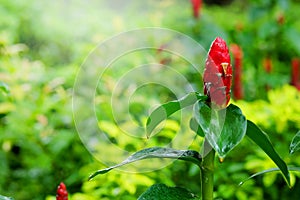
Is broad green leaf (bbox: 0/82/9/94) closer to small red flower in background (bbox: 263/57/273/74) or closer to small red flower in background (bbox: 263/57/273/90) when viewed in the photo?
small red flower in background (bbox: 263/57/273/90)

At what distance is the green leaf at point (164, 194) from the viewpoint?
0.92 metres

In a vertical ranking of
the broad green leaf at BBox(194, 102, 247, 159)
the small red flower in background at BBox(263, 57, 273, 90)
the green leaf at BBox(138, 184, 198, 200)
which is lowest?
the small red flower in background at BBox(263, 57, 273, 90)

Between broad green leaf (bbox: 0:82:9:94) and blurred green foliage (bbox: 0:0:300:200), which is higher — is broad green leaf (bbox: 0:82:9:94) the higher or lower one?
the higher one

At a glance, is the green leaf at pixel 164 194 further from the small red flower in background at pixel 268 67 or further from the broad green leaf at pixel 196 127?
the small red flower in background at pixel 268 67

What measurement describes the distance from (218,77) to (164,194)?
0.21 meters

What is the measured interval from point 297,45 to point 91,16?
151 cm

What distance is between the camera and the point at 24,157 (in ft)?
7.97

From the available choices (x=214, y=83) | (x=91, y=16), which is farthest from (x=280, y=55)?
(x=214, y=83)

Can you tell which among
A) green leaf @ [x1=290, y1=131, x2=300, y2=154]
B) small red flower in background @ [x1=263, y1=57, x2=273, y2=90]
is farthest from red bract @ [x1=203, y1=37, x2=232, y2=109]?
small red flower in background @ [x1=263, y1=57, x2=273, y2=90]

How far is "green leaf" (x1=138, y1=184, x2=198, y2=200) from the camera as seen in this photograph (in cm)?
92

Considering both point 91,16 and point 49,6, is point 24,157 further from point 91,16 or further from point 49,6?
point 49,6

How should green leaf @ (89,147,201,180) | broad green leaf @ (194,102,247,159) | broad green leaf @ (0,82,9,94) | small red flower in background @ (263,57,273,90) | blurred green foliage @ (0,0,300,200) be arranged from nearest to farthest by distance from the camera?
broad green leaf @ (194,102,247,159), green leaf @ (89,147,201,180), broad green leaf @ (0,82,9,94), blurred green foliage @ (0,0,300,200), small red flower in background @ (263,57,273,90)

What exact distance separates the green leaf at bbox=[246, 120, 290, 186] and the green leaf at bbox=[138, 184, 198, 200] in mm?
159

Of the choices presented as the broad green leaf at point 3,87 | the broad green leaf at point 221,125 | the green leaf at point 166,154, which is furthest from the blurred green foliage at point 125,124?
the broad green leaf at point 221,125
